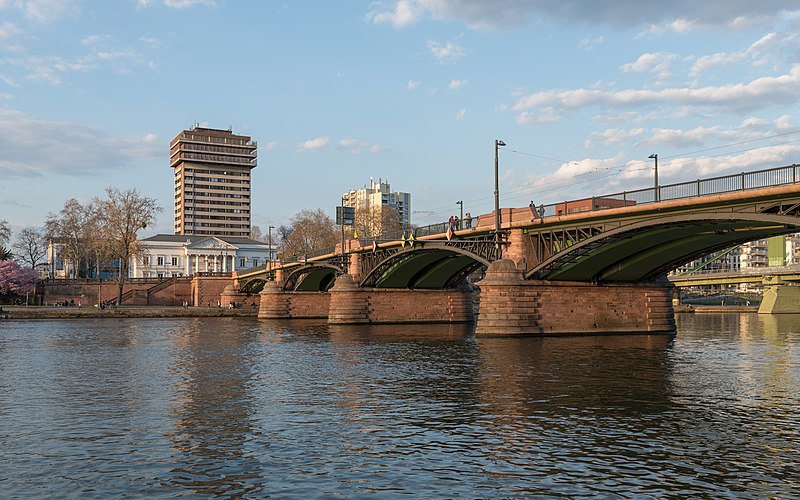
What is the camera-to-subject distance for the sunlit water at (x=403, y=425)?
1475cm

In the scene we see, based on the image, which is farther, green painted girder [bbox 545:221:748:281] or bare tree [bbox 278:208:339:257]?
bare tree [bbox 278:208:339:257]

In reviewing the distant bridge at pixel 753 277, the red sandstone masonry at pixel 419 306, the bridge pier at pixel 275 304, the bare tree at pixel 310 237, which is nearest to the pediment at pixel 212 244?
the bare tree at pixel 310 237

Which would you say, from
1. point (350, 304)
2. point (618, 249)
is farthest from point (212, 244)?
point (618, 249)

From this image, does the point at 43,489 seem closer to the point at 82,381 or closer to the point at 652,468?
the point at 652,468

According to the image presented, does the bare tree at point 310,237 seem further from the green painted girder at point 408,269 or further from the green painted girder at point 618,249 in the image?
the green painted girder at point 618,249

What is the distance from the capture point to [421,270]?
74562mm

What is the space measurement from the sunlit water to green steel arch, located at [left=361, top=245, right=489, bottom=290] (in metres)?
26.0

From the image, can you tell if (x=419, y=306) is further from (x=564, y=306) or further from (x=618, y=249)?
(x=618, y=249)

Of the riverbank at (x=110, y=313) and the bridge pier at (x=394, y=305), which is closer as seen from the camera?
the bridge pier at (x=394, y=305)

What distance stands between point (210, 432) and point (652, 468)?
10810 mm

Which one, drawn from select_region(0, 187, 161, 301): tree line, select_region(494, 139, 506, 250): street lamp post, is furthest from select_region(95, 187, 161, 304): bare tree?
select_region(494, 139, 506, 250): street lamp post

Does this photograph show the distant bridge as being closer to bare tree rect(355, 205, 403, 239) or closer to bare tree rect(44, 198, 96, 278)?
bare tree rect(355, 205, 403, 239)

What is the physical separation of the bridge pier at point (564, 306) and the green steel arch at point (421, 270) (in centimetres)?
1292

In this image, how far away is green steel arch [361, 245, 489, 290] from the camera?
66625mm
